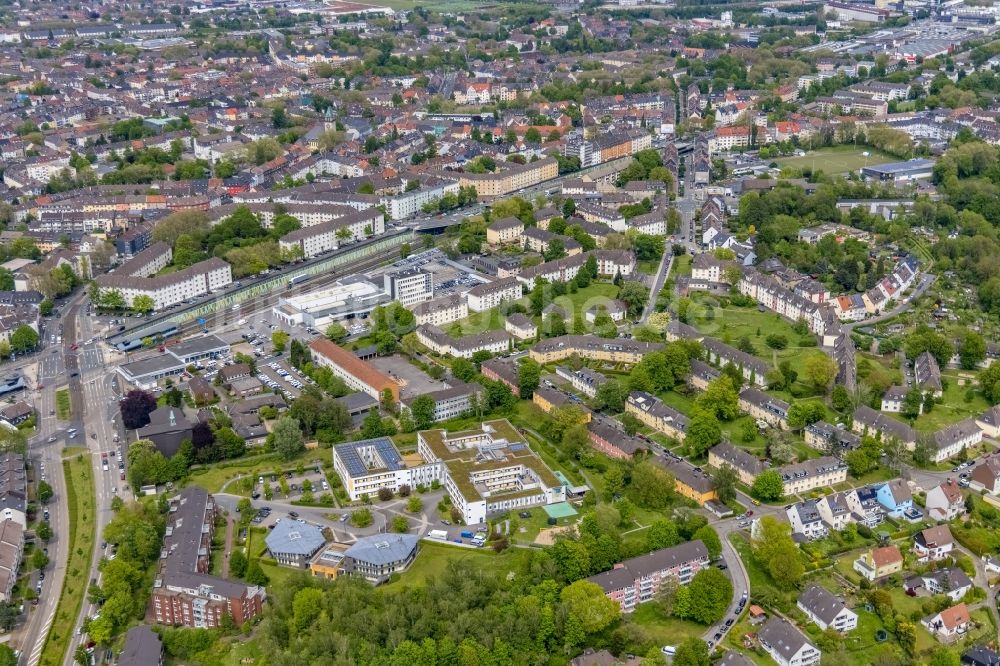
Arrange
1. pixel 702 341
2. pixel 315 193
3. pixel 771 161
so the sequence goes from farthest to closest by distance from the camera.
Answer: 1. pixel 771 161
2. pixel 315 193
3. pixel 702 341

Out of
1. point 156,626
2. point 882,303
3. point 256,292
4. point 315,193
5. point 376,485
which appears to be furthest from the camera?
point 315,193

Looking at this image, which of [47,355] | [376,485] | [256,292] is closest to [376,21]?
[256,292]

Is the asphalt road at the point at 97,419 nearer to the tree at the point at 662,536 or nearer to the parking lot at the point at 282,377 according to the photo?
the parking lot at the point at 282,377

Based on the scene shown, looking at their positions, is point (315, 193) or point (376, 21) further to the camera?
point (376, 21)

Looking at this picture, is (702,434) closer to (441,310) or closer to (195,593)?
(441,310)

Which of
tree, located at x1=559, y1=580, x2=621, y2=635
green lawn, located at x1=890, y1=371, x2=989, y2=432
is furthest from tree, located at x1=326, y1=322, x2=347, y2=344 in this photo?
green lawn, located at x1=890, y1=371, x2=989, y2=432

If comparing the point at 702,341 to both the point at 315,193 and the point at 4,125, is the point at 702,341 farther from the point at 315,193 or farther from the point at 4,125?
the point at 4,125
